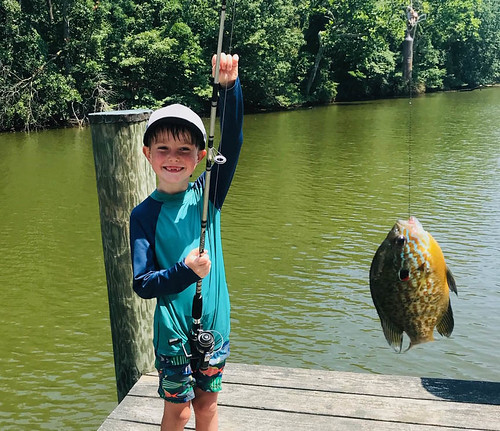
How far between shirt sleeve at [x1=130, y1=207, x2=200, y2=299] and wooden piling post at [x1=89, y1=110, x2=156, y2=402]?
1129mm

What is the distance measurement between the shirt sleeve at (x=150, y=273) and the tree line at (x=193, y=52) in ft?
63.6

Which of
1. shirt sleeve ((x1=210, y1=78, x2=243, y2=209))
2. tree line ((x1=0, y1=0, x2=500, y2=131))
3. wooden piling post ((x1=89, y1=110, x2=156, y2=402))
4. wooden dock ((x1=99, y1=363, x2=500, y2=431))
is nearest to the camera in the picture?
shirt sleeve ((x1=210, y1=78, x2=243, y2=209))

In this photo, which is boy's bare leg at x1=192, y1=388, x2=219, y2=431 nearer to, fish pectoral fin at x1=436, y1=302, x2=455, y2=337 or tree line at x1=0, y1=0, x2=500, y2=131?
fish pectoral fin at x1=436, y1=302, x2=455, y2=337

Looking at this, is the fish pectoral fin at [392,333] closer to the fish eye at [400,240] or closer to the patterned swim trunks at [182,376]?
the fish eye at [400,240]

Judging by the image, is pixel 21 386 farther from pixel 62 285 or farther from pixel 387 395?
pixel 387 395

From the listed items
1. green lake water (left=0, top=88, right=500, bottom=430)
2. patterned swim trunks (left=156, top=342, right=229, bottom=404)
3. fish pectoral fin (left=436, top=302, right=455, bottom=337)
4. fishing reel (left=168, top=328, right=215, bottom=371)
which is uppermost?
fish pectoral fin (left=436, top=302, right=455, bottom=337)

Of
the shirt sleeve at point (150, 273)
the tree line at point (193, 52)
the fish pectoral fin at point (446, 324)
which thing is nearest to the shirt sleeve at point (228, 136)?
the shirt sleeve at point (150, 273)

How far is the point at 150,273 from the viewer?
2.28 metres

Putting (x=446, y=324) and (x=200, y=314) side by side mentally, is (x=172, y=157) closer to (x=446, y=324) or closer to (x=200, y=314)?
(x=200, y=314)

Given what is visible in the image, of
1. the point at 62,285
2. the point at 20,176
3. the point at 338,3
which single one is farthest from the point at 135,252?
the point at 338,3

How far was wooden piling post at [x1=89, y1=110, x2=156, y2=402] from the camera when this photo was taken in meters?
3.43

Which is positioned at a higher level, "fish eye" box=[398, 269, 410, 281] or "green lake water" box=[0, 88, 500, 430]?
"fish eye" box=[398, 269, 410, 281]

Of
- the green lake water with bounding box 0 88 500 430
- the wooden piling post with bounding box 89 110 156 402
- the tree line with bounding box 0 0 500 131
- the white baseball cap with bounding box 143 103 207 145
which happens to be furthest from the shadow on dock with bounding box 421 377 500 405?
the tree line with bounding box 0 0 500 131

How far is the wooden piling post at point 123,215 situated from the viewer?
343 centimetres
